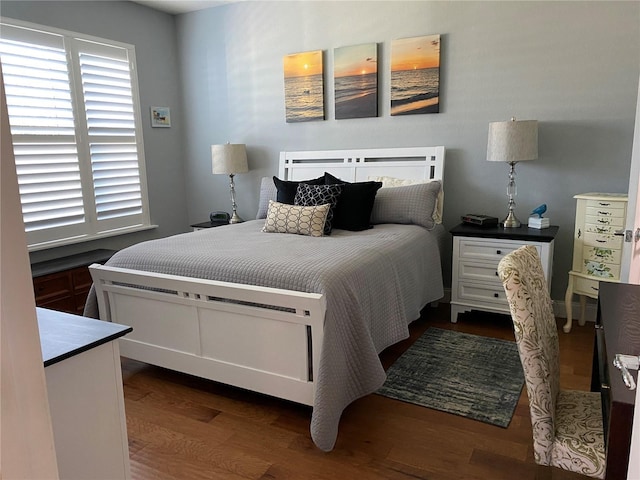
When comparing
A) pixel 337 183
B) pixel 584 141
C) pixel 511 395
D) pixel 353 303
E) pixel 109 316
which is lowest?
pixel 511 395

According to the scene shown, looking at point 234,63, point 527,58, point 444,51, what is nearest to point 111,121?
point 234,63

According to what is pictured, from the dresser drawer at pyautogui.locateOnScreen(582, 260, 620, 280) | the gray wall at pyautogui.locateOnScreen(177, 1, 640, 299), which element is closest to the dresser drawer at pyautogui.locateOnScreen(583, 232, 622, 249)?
the dresser drawer at pyautogui.locateOnScreen(582, 260, 620, 280)

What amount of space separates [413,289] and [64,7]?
3.56m

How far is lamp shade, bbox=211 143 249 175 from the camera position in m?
4.57

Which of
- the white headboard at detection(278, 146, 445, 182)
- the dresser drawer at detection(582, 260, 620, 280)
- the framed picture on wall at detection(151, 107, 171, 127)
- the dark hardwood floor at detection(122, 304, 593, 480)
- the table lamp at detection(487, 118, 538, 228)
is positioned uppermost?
the framed picture on wall at detection(151, 107, 171, 127)

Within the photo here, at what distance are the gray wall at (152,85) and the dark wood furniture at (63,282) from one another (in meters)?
0.25

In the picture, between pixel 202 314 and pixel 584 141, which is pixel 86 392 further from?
pixel 584 141

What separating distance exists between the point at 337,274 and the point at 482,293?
1.66m

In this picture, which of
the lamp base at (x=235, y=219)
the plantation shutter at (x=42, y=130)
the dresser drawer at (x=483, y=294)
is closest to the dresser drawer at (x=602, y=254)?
the dresser drawer at (x=483, y=294)

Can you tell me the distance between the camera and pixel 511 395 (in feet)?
8.43

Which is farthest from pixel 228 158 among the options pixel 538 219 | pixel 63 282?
pixel 538 219

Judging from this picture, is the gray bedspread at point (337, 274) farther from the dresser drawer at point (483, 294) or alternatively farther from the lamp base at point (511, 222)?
the lamp base at point (511, 222)

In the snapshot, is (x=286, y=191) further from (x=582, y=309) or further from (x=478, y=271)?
(x=582, y=309)

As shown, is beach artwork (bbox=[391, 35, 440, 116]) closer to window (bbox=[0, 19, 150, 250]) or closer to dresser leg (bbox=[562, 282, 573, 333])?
dresser leg (bbox=[562, 282, 573, 333])
